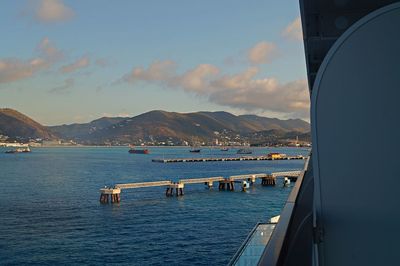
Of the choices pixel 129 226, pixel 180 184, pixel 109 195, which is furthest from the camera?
pixel 180 184

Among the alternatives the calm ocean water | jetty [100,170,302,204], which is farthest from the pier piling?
the calm ocean water

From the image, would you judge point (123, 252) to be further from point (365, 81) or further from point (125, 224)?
point (365, 81)

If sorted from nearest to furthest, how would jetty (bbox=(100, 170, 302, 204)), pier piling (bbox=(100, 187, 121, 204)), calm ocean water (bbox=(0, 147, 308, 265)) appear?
calm ocean water (bbox=(0, 147, 308, 265)) < pier piling (bbox=(100, 187, 121, 204)) < jetty (bbox=(100, 170, 302, 204))

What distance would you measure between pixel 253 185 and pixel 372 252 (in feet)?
194

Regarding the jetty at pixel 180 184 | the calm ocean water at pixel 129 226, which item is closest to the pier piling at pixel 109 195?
the jetty at pixel 180 184

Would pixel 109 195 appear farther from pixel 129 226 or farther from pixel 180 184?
pixel 129 226

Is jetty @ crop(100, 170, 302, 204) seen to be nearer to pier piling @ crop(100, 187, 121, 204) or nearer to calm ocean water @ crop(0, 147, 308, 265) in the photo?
pier piling @ crop(100, 187, 121, 204)

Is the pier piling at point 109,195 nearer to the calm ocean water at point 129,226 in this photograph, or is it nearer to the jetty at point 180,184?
the jetty at point 180,184

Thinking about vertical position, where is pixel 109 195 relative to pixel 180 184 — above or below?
below

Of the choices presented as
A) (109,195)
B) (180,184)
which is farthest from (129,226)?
(180,184)

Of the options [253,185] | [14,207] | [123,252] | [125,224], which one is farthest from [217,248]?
[253,185]

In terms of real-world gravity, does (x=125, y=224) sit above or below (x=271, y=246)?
below

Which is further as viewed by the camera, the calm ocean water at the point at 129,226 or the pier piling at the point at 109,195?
the pier piling at the point at 109,195

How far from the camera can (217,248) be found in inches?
958
